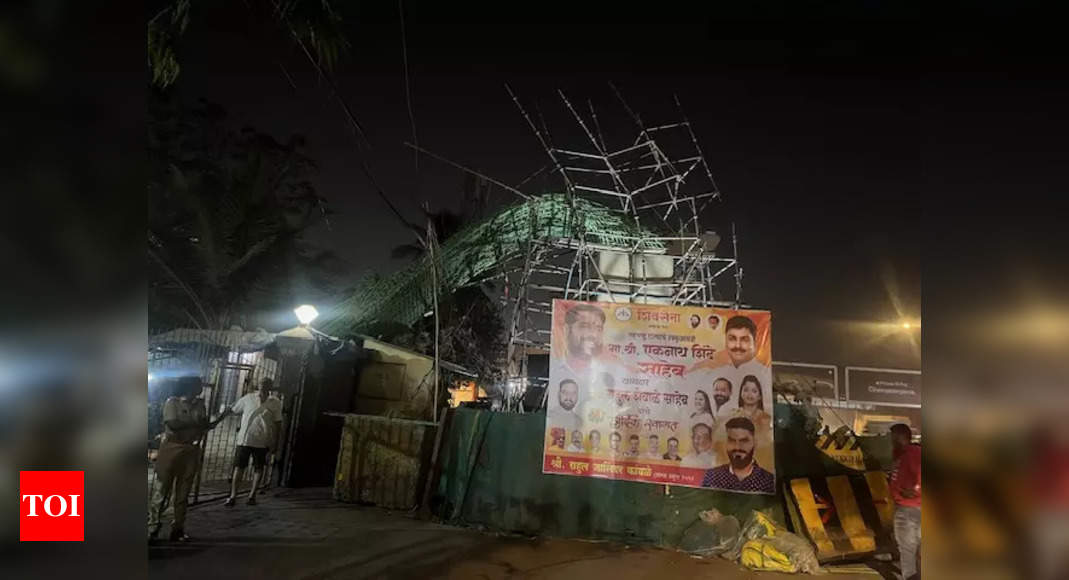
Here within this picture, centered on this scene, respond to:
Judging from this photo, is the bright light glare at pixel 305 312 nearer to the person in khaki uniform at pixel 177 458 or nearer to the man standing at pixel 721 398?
the person in khaki uniform at pixel 177 458

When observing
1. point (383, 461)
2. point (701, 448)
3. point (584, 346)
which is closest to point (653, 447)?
point (701, 448)

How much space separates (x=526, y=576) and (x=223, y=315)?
15490mm

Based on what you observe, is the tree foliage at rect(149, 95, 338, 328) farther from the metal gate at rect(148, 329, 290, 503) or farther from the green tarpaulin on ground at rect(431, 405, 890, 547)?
the green tarpaulin on ground at rect(431, 405, 890, 547)

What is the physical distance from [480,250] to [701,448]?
22.5 ft

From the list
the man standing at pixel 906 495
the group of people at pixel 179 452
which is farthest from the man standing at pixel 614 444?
the group of people at pixel 179 452

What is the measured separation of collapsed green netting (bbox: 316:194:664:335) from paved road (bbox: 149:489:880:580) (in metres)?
4.68

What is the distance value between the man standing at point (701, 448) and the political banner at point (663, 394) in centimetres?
1

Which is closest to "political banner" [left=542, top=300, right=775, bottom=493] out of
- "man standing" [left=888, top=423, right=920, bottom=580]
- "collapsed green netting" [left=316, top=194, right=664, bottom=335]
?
"man standing" [left=888, top=423, right=920, bottom=580]

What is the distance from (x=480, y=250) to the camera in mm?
12688

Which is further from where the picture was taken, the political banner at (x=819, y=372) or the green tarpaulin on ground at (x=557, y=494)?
the political banner at (x=819, y=372)

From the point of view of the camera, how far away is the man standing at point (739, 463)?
708 cm

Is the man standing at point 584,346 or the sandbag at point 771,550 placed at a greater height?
the man standing at point 584,346

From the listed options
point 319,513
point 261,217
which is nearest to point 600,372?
point 319,513

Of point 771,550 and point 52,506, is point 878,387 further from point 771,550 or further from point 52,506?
point 52,506
